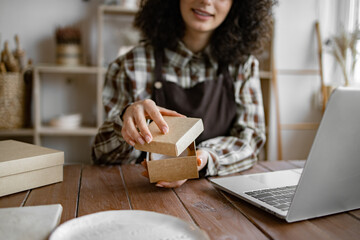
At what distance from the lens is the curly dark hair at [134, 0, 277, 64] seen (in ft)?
4.63

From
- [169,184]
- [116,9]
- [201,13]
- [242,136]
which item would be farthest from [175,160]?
[116,9]

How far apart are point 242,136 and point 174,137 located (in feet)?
2.11

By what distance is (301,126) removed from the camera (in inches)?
120

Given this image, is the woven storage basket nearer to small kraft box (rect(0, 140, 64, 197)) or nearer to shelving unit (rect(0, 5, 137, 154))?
shelving unit (rect(0, 5, 137, 154))

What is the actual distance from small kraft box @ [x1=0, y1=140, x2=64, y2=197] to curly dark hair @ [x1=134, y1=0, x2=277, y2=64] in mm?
747

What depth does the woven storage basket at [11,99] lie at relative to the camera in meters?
2.29

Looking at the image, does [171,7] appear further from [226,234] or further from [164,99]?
[226,234]

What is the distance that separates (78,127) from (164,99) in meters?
1.40

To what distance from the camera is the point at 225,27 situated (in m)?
1.44

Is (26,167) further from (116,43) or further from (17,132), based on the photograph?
(116,43)

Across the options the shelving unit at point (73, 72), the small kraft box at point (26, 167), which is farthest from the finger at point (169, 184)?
the shelving unit at point (73, 72)

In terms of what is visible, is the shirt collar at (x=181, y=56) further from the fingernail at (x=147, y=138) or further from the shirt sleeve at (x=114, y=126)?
the fingernail at (x=147, y=138)

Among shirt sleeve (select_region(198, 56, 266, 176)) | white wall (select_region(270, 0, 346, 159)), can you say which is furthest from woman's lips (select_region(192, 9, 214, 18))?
white wall (select_region(270, 0, 346, 159))

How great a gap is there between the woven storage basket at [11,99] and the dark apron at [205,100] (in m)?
1.41
